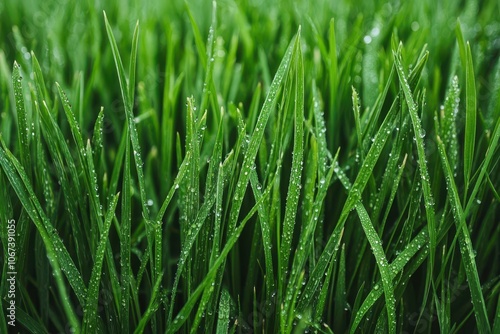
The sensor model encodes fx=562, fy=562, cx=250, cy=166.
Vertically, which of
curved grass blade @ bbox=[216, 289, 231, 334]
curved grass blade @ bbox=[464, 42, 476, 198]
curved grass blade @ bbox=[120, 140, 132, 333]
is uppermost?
curved grass blade @ bbox=[464, 42, 476, 198]

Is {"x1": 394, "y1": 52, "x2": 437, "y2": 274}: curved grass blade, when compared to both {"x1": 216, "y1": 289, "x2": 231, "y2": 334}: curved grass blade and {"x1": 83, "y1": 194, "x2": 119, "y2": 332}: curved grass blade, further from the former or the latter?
{"x1": 83, "y1": 194, "x2": 119, "y2": 332}: curved grass blade

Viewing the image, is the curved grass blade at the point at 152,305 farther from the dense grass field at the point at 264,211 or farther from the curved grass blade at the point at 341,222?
the curved grass blade at the point at 341,222

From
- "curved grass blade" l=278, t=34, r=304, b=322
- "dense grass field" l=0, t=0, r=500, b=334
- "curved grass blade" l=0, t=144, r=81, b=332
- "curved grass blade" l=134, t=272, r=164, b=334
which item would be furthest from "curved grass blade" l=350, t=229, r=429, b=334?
"curved grass blade" l=0, t=144, r=81, b=332

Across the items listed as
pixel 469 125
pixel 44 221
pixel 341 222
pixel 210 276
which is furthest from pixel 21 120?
pixel 469 125

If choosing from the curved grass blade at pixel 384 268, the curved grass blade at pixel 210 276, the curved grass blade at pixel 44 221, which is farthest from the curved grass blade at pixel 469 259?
the curved grass blade at pixel 44 221

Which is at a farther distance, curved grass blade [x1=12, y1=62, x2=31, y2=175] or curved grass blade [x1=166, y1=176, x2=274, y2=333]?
curved grass blade [x1=12, y1=62, x2=31, y2=175]

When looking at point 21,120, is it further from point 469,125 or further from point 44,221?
point 469,125

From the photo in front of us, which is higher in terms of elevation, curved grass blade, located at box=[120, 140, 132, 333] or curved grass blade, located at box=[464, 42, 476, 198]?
curved grass blade, located at box=[464, 42, 476, 198]

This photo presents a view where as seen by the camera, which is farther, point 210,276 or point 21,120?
point 21,120

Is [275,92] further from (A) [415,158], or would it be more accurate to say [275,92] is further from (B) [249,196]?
(A) [415,158]
